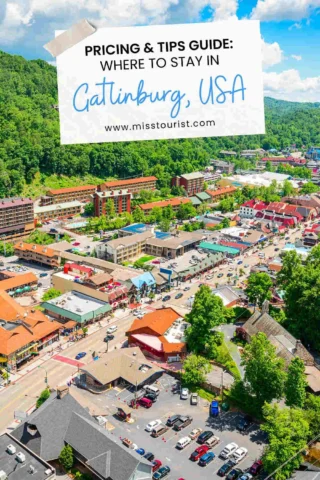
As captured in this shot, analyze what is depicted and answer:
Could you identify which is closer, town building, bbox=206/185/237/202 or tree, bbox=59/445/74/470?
tree, bbox=59/445/74/470

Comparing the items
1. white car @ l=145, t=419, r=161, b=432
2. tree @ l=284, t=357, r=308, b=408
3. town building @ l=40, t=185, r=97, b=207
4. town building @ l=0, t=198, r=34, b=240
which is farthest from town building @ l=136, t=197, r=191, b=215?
tree @ l=284, t=357, r=308, b=408

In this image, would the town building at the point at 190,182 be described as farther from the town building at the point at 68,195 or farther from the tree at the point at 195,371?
the tree at the point at 195,371

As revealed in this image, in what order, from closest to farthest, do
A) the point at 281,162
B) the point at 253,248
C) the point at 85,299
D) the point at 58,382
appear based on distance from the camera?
the point at 58,382 → the point at 85,299 → the point at 253,248 → the point at 281,162

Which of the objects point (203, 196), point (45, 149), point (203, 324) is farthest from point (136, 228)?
point (203, 324)

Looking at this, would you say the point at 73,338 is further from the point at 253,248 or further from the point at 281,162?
the point at 281,162

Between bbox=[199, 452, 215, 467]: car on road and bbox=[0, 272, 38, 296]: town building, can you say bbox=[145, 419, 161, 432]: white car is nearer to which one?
bbox=[199, 452, 215, 467]: car on road

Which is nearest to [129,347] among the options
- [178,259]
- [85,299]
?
[85,299]

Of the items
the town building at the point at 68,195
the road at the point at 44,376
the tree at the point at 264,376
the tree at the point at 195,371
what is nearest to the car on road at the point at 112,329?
the road at the point at 44,376
